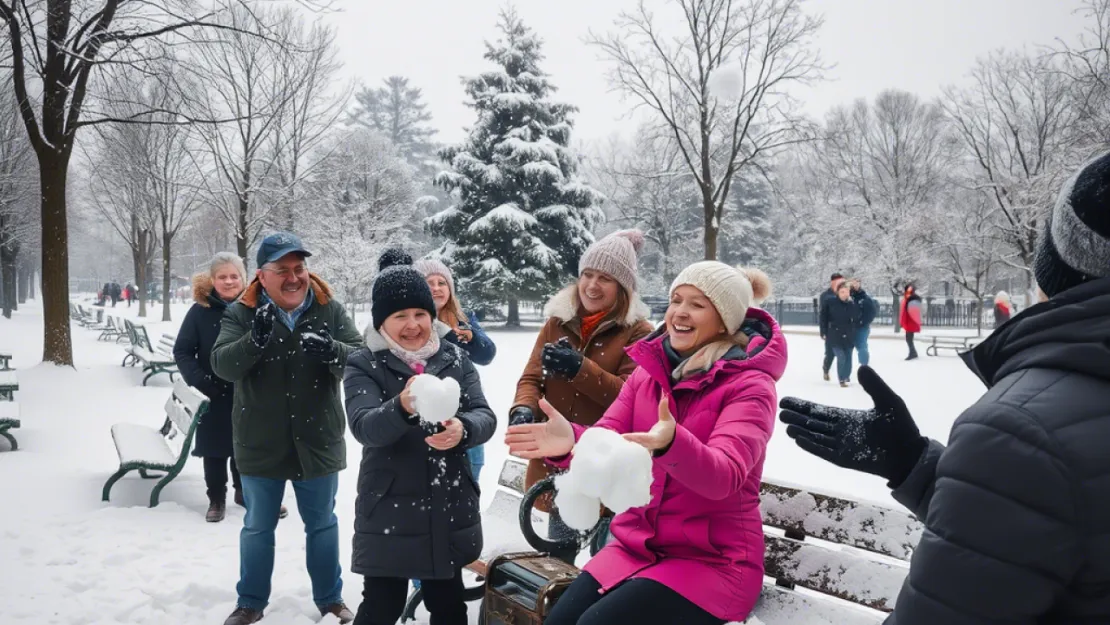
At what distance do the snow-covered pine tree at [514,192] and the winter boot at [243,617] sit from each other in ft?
71.8

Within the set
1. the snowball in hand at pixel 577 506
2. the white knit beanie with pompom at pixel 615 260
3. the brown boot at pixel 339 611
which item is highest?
the white knit beanie with pompom at pixel 615 260

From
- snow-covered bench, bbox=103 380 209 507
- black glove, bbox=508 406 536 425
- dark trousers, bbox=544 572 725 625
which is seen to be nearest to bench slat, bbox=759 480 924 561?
dark trousers, bbox=544 572 725 625

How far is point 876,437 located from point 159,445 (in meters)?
6.48

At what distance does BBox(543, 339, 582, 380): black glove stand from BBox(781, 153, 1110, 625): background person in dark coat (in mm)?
2072

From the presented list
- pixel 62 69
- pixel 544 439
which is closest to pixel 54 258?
pixel 62 69

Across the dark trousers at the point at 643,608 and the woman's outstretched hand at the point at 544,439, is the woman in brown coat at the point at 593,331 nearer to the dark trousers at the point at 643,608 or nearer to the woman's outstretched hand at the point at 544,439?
the dark trousers at the point at 643,608

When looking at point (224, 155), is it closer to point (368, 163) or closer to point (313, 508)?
point (368, 163)

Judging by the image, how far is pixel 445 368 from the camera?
127 inches

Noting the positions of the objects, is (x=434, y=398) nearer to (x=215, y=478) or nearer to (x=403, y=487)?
(x=403, y=487)

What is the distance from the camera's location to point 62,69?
11664 mm

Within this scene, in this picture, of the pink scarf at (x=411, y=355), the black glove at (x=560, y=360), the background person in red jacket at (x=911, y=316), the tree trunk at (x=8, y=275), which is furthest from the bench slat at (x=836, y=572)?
the tree trunk at (x=8, y=275)

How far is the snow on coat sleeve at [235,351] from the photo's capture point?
11.7 feet

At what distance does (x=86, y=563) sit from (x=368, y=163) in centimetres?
3239

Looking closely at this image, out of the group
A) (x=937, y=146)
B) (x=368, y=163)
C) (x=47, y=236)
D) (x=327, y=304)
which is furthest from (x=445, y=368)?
(x=937, y=146)
